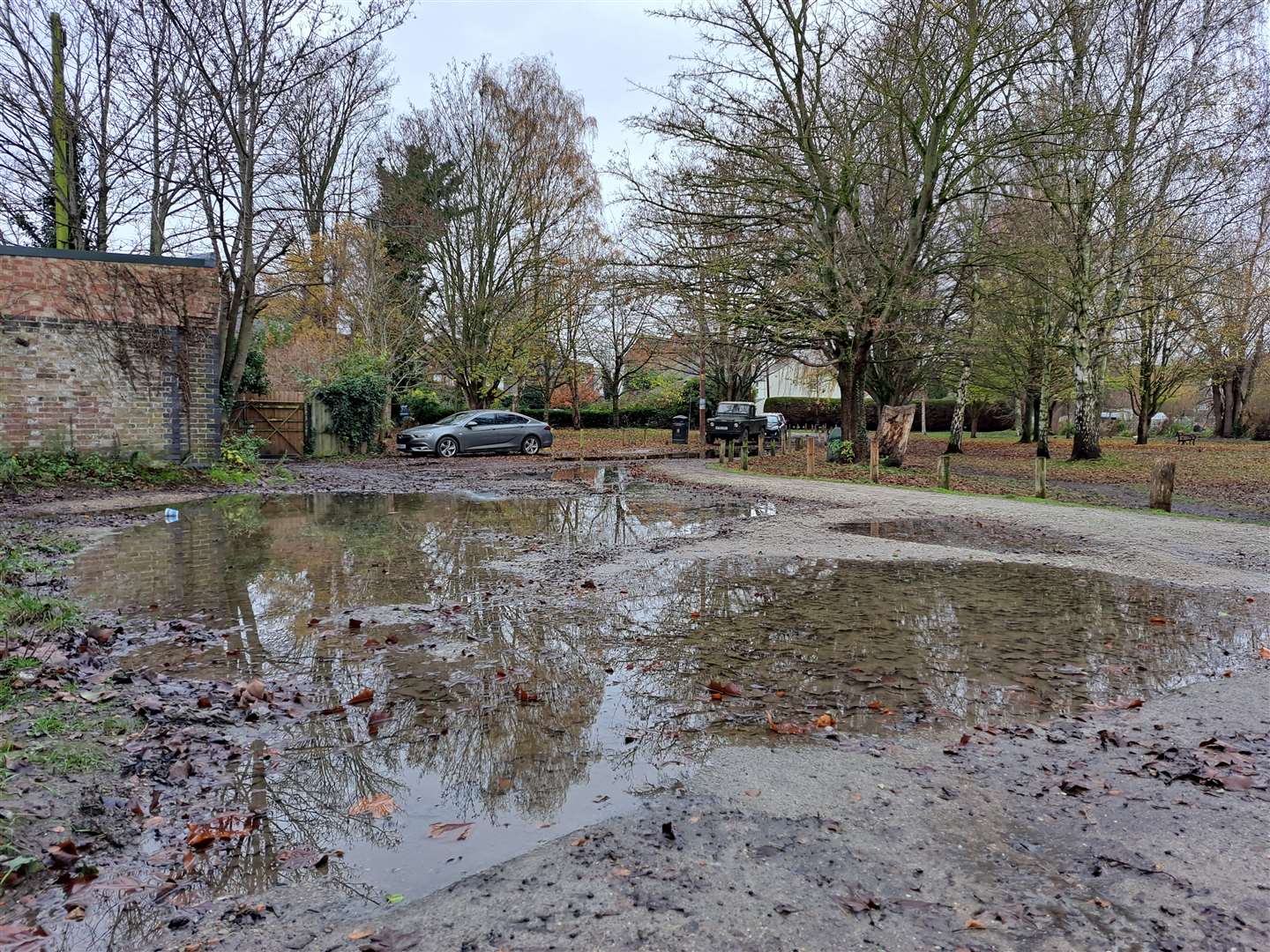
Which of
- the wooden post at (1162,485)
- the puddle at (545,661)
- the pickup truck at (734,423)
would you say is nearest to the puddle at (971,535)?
the puddle at (545,661)

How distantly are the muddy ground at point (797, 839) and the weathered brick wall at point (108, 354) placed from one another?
12.1 m

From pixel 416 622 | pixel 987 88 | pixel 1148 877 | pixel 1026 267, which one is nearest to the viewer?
pixel 1148 877

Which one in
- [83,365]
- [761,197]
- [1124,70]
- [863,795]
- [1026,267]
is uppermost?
[1124,70]

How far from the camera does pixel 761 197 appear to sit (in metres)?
18.0

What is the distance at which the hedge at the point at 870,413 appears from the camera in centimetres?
4375

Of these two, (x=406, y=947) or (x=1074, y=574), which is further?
(x=1074, y=574)

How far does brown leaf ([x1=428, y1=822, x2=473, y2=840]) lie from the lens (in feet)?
9.67

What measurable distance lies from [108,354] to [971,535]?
52.8 feet

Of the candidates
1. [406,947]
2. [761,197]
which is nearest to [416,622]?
[406,947]

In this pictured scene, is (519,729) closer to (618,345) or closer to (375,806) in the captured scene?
(375,806)

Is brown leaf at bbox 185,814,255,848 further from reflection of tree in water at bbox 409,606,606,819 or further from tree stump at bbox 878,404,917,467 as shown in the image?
tree stump at bbox 878,404,917,467

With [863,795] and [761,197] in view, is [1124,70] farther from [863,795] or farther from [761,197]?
[863,795]

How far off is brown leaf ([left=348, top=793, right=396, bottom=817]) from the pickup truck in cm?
2781

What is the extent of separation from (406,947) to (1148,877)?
2.55 m
